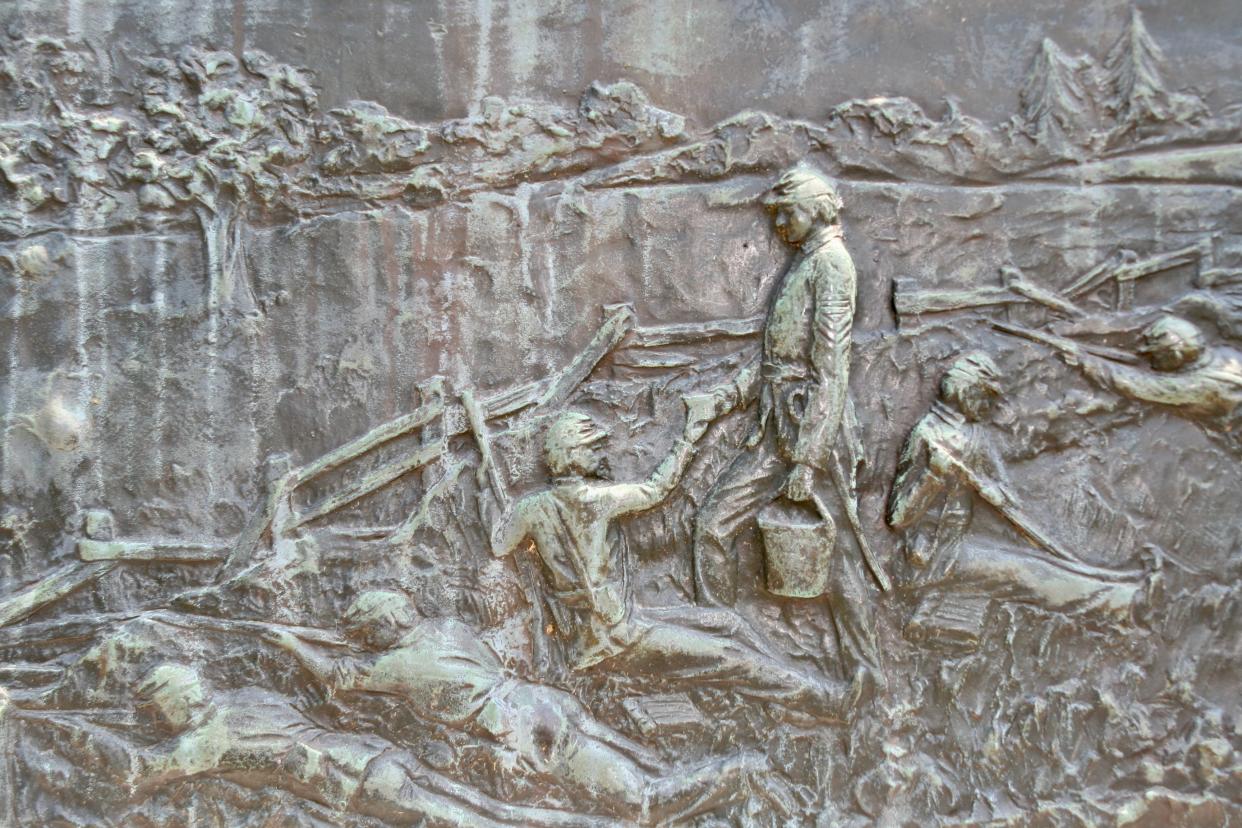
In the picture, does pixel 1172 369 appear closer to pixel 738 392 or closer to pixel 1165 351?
pixel 1165 351

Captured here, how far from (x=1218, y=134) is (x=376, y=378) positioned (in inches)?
154

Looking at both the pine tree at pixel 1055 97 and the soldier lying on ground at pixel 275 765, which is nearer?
the soldier lying on ground at pixel 275 765

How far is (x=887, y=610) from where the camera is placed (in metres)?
4.16

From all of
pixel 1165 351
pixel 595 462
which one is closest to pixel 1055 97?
pixel 1165 351

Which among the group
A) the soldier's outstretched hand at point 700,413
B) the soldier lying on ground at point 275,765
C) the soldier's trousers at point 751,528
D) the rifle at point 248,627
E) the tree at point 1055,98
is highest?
the tree at point 1055,98

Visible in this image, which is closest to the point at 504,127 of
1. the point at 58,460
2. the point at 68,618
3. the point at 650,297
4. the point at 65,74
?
the point at 650,297

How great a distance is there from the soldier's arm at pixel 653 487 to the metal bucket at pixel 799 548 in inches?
16.6

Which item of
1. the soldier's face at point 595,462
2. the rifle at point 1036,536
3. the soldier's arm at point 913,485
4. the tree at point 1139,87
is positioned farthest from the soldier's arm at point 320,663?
the tree at point 1139,87

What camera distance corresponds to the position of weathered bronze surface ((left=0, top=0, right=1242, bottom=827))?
13.4 feet

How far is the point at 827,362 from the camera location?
4.05 metres

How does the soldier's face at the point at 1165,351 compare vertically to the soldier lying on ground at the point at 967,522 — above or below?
above

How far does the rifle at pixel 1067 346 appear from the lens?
164 inches

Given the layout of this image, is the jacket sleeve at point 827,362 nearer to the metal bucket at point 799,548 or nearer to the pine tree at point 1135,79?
the metal bucket at point 799,548

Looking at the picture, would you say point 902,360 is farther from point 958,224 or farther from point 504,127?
point 504,127
